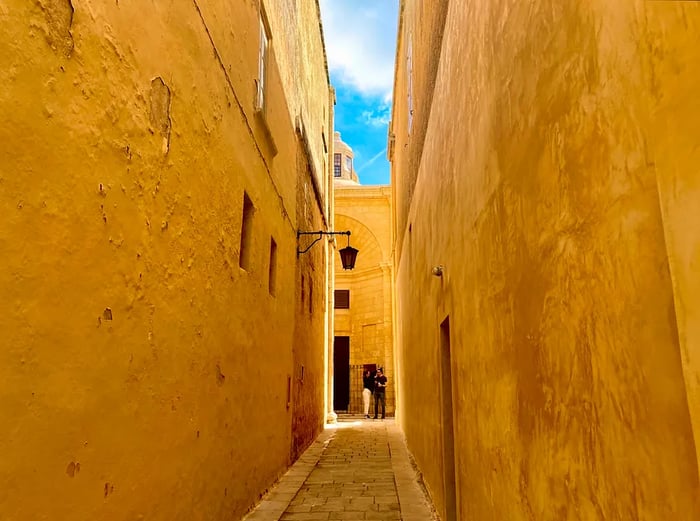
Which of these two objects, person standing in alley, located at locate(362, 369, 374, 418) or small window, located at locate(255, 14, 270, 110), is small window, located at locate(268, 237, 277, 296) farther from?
person standing in alley, located at locate(362, 369, 374, 418)

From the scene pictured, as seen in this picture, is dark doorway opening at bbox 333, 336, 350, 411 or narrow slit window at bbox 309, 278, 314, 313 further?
dark doorway opening at bbox 333, 336, 350, 411

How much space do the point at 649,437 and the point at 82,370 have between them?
2190 millimetres

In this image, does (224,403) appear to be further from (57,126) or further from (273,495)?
(57,126)

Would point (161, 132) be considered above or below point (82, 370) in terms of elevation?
above

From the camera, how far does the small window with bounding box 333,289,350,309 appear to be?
81.2 ft

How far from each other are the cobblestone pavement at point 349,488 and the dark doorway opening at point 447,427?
622 millimetres

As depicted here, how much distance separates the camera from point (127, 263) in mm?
2871

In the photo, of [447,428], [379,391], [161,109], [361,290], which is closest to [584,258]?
[161,109]

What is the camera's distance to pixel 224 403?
472 centimetres

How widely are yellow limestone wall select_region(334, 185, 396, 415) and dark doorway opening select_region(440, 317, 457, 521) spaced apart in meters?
17.0

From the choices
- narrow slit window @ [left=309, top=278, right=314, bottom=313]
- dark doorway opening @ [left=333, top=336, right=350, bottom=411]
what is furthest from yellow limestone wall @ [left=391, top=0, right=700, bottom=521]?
dark doorway opening @ [left=333, top=336, right=350, bottom=411]

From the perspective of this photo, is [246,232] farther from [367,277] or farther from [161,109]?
[367,277]

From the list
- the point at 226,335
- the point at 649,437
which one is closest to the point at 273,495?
the point at 226,335

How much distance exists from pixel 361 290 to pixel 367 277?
0.66 m
